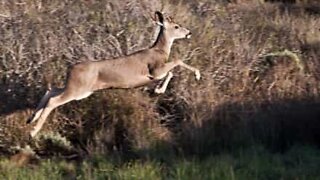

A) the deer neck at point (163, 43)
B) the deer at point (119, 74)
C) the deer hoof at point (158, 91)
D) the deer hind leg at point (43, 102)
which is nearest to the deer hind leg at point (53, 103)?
the deer at point (119, 74)

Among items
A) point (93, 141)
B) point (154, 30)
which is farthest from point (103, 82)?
point (154, 30)

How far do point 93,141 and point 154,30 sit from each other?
2718mm

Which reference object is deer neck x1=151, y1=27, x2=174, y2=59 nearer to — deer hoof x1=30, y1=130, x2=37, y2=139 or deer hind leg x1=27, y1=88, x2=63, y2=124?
deer hind leg x1=27, y1=88, x2=63, y2=124

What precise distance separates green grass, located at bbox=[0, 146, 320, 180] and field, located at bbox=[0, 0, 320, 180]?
0.02 metres

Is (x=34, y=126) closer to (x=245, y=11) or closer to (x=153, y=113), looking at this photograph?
(x=153, y=113)

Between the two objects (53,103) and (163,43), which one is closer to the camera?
(53,103)

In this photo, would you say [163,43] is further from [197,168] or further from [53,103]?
[197,168]

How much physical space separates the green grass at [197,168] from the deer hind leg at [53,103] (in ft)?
1.79

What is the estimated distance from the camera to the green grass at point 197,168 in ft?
45.2

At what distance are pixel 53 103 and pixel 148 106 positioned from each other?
189cm

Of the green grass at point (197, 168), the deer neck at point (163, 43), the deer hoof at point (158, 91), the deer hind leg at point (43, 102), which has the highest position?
the deer neck at point (163, 43)

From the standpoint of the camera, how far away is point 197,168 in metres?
14.0

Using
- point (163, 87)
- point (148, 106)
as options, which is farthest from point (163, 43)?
point (148, 106)

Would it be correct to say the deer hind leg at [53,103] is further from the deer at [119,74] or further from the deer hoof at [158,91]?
the deer hoof at [158,91]
